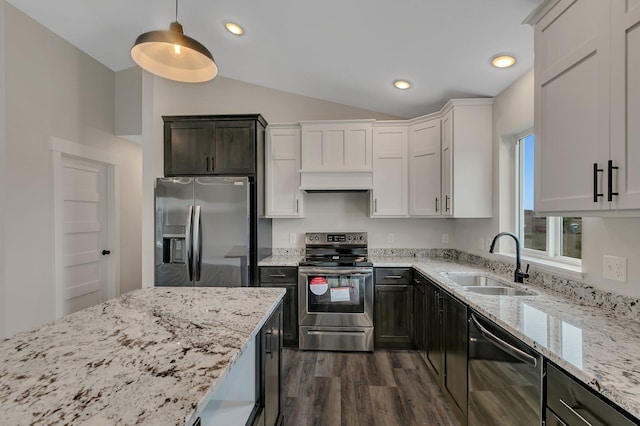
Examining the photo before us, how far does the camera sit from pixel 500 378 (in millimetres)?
1448

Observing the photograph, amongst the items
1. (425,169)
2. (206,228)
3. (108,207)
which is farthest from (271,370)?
(108,207)

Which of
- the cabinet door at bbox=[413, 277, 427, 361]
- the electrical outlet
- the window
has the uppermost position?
the window

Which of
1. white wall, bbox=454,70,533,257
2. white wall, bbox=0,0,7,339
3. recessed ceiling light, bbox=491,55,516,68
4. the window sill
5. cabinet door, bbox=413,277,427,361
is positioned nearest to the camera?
the window sill

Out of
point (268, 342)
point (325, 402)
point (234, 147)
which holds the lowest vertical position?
point (325, 402)

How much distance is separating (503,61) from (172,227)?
125 inches

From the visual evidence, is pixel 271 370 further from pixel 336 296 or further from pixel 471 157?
pixel 471 157

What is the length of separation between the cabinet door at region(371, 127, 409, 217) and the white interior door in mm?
3266

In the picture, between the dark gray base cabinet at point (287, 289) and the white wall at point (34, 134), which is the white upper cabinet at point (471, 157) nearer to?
the dark gray base cabinet at point (287, 289)

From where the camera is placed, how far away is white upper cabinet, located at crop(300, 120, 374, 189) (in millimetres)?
3295

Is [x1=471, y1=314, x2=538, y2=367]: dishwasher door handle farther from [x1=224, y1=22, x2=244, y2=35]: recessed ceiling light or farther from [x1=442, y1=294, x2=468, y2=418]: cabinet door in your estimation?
[x1=224, y1=22, x2=244, y2=35]: recessed ceiling light

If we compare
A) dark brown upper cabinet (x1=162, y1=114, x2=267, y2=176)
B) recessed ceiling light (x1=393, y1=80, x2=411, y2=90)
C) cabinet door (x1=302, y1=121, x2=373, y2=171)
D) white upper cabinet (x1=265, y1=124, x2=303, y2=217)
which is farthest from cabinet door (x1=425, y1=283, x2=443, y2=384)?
dark brown upper cabinet (x1=162, y1=114, x2=267, y2=176)

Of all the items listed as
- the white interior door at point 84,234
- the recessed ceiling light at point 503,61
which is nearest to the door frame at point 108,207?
the white interior door at point 84,234

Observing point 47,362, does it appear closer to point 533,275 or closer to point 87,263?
point 533,275

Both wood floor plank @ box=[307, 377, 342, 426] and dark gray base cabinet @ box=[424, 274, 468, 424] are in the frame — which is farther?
wood floor plank @ box=[307, 377, 342, 426]
